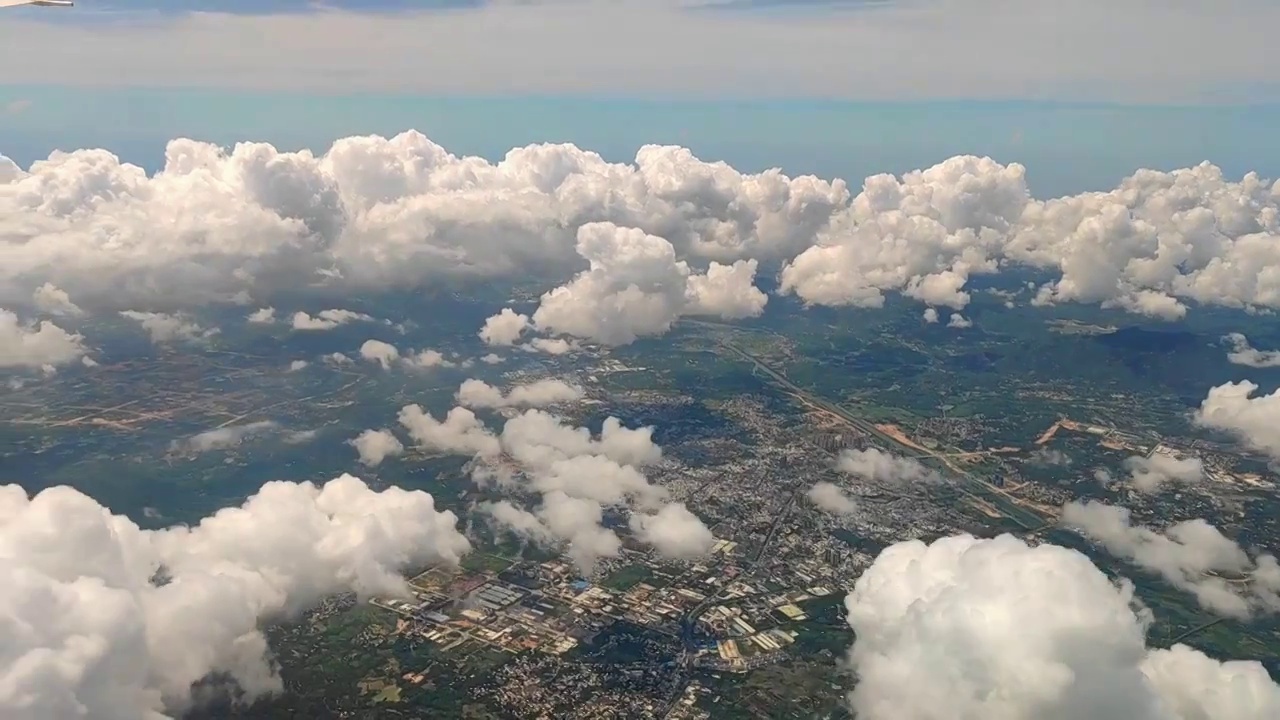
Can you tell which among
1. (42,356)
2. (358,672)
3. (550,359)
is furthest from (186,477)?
(550,359)

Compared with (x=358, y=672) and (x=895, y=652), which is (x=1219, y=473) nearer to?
(x=895, y=652)

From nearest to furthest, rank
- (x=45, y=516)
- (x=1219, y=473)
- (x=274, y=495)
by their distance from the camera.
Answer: (x=45, y=516), (x=274, y=495), (x=1219, y=473)

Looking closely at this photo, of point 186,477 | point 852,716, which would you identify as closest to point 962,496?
point 852,716

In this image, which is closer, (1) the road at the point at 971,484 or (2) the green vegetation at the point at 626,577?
(2) the green vegetation at the point at 626,577

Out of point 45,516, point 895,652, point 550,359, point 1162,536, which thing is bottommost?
point 550,359

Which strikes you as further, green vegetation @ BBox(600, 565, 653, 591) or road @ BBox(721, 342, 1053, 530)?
road @ BBox(721, 342, 1053, 530)

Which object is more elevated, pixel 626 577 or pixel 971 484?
pixel 626 577

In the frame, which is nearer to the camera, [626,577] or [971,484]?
[626,577]

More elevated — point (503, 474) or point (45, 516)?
point (45, 516)

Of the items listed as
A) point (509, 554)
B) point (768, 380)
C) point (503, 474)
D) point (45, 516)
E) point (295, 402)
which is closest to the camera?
point (45, 516)

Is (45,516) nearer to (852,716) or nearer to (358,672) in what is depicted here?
(358,672)

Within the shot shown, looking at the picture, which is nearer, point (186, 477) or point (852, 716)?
point (852, 716)
